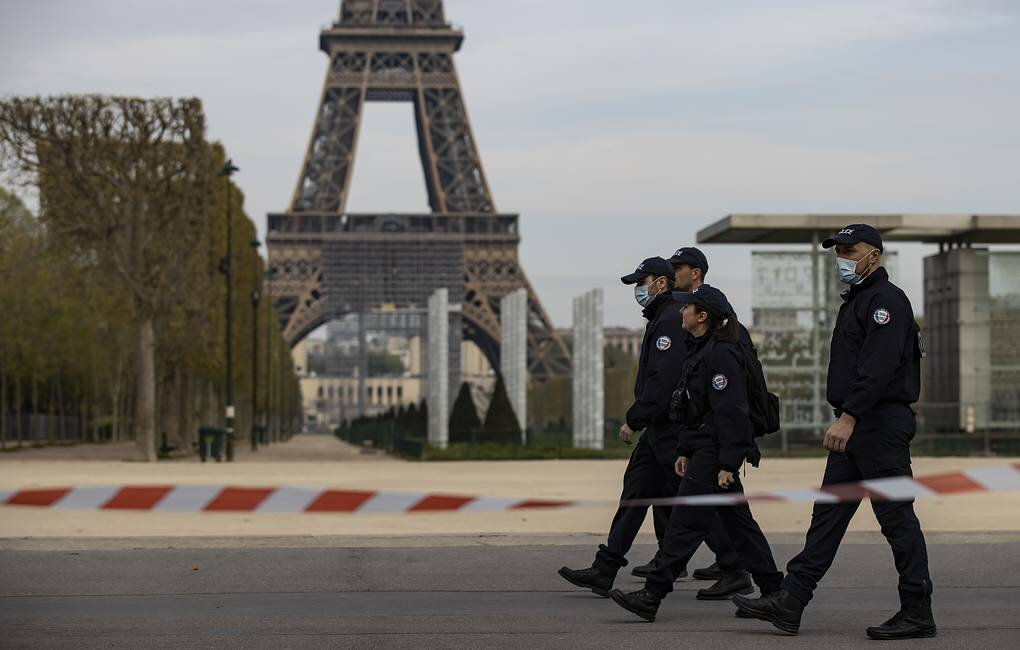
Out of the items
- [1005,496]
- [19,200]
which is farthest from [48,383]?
[1005,496]

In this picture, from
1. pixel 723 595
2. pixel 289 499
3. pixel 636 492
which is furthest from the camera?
pixel 723 595

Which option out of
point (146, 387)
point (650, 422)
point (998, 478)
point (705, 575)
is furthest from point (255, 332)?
A: point (998, 478)

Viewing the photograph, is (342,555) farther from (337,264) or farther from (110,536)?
(337,264)

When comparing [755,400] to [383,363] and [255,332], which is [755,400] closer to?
[255,332]

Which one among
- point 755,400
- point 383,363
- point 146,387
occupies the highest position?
point 755,400

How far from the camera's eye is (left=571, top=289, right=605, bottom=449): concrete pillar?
3509 cm

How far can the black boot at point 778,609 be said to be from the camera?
24.7 ft

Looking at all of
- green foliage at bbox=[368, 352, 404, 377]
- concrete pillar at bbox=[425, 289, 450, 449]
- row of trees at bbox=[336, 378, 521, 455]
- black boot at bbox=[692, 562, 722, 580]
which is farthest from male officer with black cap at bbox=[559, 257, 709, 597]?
green foliage at bbox=[368, 352, 404, 377]

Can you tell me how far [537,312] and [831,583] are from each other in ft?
244

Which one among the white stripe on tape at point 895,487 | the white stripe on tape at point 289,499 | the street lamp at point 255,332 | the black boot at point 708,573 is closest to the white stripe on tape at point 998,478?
the white stripe on tape at point 895,487

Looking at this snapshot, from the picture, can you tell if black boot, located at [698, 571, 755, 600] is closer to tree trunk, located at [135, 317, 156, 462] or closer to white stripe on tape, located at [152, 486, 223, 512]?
white stripe on tape, located at [152, 486, 223, 512]

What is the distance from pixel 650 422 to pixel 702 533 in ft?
2.63

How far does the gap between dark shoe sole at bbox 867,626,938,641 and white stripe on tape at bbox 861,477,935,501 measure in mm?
574

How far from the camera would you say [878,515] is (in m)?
7.46
